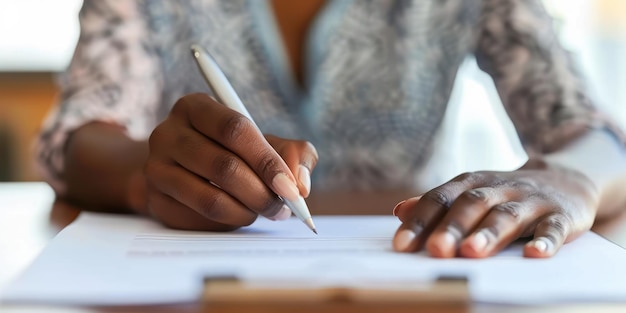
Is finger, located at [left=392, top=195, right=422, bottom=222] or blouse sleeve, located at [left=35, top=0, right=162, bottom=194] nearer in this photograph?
finger, located at [left=392, top=195, right=422, bottom=222]

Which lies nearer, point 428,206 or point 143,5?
point 428,206

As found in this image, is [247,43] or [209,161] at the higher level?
[209,161]

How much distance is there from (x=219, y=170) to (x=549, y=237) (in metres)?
0.21

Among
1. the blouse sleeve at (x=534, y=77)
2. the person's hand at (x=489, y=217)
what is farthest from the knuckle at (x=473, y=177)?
the blouse sleeve at (x=534, y=77)

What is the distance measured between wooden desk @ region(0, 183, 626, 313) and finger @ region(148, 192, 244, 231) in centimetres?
8

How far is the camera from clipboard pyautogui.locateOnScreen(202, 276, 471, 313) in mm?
310

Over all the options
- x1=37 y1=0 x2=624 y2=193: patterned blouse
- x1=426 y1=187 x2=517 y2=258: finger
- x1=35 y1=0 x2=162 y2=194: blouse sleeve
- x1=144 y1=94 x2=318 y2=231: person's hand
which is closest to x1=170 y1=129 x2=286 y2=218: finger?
x1=144 y1=94 x2=318 y2=231: person's hand

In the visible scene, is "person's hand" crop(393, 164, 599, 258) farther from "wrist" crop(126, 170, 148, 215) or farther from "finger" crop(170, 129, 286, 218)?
"wrist" crop(126, 170, 148, 215)

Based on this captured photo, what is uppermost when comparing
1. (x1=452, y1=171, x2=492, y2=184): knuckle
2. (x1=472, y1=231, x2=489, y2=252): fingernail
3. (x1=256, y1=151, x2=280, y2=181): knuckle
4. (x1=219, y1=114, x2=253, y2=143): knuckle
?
(x1=219, y1=114, x2=253, y2=143): knuckle

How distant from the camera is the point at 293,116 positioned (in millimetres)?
951

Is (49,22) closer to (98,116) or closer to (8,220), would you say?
(98,116)

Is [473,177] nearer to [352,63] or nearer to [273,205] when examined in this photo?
Result: [273,205]

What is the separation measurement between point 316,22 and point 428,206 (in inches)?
22.0

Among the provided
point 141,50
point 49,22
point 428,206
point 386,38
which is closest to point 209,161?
point 428,206
